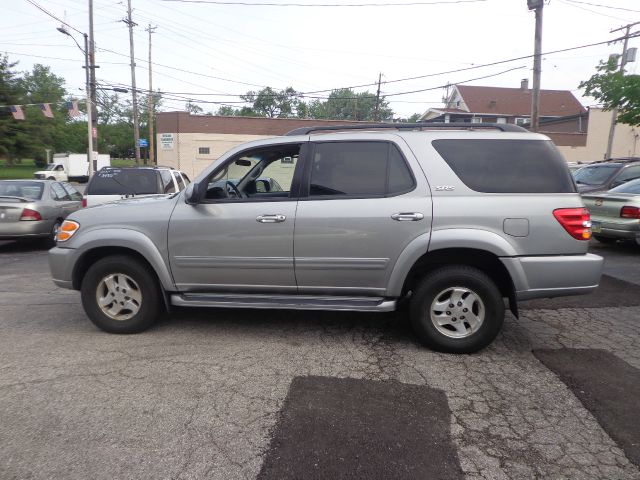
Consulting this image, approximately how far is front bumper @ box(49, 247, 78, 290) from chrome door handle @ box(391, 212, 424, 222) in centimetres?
310

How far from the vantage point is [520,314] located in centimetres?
532

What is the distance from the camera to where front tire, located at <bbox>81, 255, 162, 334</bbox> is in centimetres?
449

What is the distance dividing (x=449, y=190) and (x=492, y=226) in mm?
472

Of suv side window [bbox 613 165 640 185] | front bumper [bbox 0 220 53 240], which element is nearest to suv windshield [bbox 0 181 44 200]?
front bumper [bbox 0 220 53 240]

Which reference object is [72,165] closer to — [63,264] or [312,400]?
[63,264]

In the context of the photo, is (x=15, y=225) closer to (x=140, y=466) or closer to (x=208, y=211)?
(x=208, y=211)

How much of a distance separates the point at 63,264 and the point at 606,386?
4.91 metres

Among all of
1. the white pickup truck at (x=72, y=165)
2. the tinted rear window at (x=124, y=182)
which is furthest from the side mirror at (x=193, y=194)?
the white pickup truck at (x=72, y=165)

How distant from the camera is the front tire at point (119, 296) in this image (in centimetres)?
449

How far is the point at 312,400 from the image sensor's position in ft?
10.8

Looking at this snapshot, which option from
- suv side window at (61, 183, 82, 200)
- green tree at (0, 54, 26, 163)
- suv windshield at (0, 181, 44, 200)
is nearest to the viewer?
suv windshield at (0, 181, 44, 200)

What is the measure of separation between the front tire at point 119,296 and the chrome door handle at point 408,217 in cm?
243

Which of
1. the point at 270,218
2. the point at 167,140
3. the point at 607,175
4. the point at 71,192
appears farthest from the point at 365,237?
the point at 167,140

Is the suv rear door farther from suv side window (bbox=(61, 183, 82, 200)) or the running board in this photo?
suv side window (bbox=(61, 183, 82, 200))
